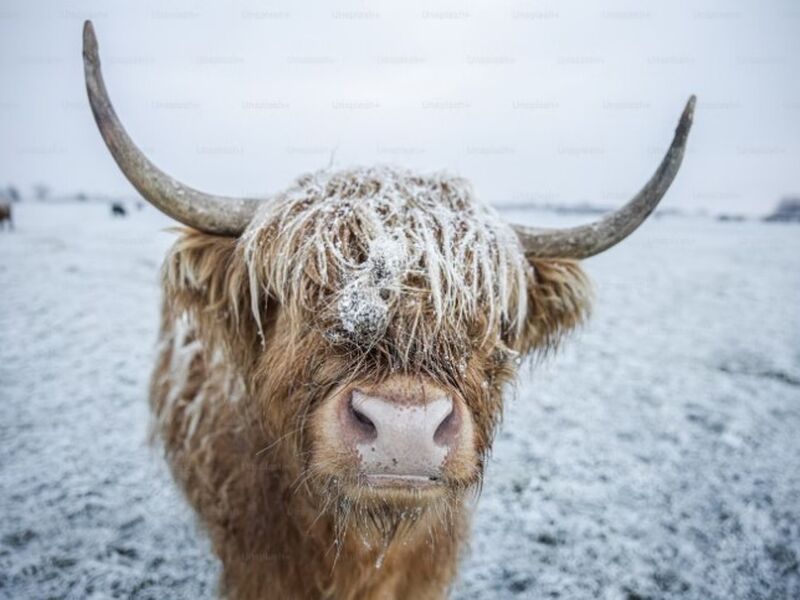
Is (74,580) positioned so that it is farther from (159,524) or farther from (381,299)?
(381,299)

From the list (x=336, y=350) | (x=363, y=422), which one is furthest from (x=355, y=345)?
(x=363, y=422)

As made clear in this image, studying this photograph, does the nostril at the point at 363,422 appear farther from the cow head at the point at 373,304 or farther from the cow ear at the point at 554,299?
the cow ear at the point at 554,299

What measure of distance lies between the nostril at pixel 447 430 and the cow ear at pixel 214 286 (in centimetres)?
91

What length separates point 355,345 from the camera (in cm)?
136

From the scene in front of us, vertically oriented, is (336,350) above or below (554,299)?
below

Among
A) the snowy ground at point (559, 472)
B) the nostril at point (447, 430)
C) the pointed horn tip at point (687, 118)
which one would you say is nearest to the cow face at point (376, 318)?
the nostril at point (447, 430)

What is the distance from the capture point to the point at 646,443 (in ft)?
14.1

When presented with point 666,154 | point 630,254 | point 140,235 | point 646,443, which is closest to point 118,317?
point 646,443

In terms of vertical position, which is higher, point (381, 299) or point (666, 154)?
point (666, 154)

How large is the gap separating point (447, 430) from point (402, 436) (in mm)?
143

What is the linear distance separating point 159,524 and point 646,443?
151 inches

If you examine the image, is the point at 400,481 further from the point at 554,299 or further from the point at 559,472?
the point at 559,472

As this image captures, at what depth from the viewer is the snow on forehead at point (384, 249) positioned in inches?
56.6

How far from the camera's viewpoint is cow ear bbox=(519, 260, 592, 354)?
1993 mm
